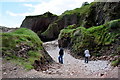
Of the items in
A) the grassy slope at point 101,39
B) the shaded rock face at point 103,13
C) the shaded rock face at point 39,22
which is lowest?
the grassy slope at point 101,39

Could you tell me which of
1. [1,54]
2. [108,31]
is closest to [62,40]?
[108,31]

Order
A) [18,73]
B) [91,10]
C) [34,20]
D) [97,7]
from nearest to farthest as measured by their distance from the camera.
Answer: [18,73], [97,7], [91,10], [34,20]

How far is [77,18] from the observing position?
6225 cm

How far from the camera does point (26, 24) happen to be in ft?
267

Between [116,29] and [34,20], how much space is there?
63308 millimetres

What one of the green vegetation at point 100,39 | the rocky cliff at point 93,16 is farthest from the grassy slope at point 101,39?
the rocky cliff at point 93,16

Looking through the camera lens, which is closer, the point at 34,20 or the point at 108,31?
the point at 108,31

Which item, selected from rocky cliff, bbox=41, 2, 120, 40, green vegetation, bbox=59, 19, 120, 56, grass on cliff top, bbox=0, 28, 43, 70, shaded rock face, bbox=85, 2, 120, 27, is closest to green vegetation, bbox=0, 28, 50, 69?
grass on cliff top, bbox=0, 28, 43, 70

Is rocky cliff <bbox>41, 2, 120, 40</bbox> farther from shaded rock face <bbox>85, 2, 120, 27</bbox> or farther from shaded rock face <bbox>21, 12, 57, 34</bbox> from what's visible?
shaded rock face <bbox>21, 12, 57, 34</bbox>

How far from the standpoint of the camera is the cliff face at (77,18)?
33547mm

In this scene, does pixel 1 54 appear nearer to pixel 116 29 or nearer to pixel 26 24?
pixel 116 29

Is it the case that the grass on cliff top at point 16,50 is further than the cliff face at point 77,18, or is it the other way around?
the cliff face at point 77,18

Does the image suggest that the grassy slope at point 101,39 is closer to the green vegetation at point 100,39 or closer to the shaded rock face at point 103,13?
the green vegetation at point 100,39

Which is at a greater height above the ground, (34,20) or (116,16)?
(34,20)
